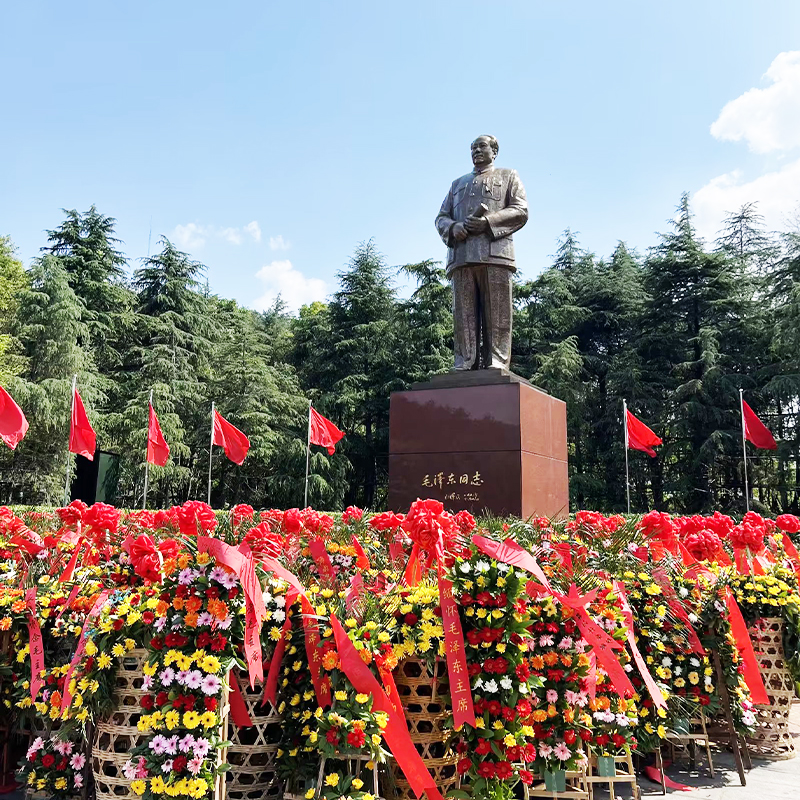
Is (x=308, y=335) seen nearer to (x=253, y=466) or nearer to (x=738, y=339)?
(x=253, y=466)

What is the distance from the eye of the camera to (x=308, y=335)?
2069 cm

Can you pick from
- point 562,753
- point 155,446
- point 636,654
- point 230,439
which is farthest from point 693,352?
point 562,753

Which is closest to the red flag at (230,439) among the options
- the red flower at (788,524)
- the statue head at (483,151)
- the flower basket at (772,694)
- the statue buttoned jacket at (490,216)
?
the statue buttoned jacket at (490,216)

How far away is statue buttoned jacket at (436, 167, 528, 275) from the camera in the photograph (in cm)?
559

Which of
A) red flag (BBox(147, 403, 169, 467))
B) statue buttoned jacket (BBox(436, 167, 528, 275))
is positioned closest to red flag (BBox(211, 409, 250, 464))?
red flag (BBox(147, 403, 169, 467))

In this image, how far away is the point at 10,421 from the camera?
6.61 m

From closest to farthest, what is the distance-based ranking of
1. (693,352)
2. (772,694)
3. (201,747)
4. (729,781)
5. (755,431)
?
(201,747)
(729,781)
(772,694)
(755,431)
(693,352)

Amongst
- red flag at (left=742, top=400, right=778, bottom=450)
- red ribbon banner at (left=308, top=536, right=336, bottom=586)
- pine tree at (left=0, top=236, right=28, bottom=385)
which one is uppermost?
pine tree at (left=0, top=236, right=28, bottom=385)

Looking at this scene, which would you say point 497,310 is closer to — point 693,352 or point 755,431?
point 755,431

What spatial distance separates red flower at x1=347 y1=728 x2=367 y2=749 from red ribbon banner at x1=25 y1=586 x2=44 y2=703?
1094mm

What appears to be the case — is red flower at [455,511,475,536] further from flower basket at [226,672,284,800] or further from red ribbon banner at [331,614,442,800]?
flower basket at [226,672,284,800]

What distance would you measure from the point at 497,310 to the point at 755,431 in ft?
25.8

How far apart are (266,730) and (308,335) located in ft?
62.6

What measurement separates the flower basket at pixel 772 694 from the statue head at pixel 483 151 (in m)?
4.19
